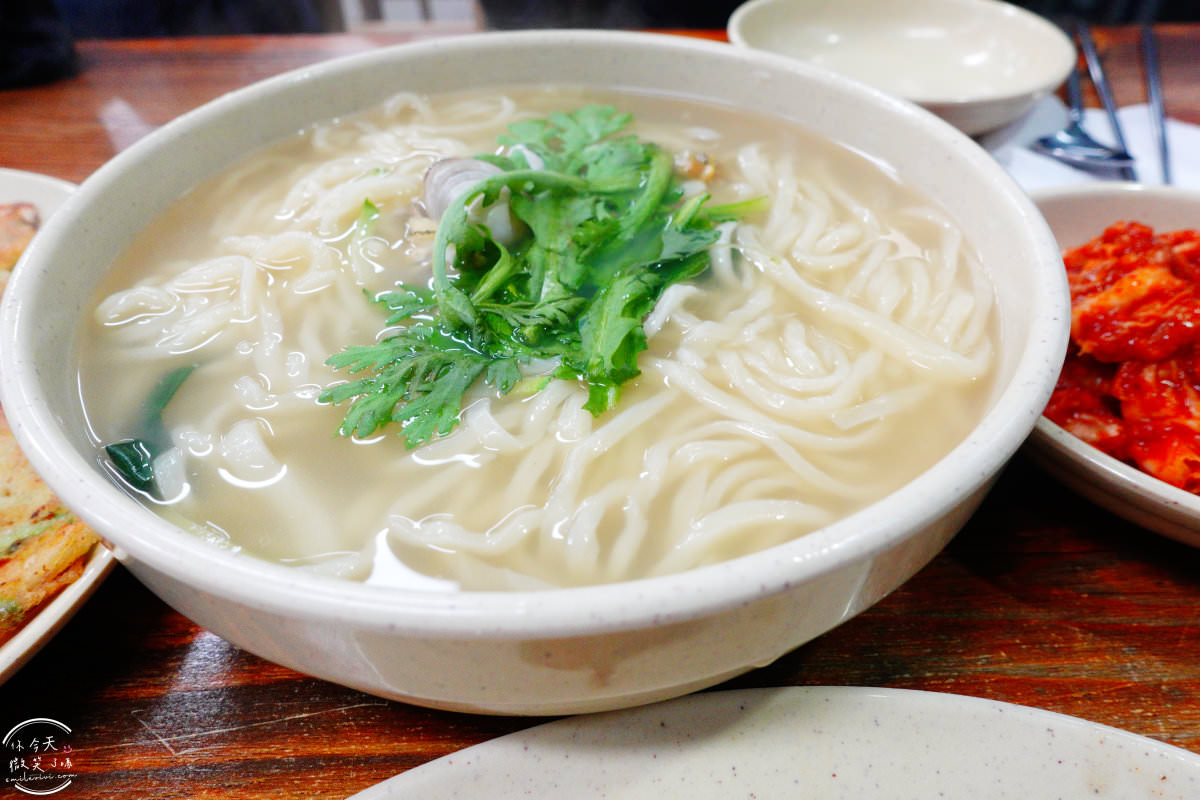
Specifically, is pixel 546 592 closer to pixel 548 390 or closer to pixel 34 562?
pixel 548 390

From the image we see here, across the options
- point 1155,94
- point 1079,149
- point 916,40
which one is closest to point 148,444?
point 1079,149

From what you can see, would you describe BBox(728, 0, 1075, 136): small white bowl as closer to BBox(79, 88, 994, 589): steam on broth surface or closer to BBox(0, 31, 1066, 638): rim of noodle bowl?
BBox(79, 88, 994, 589): steam on broth surface

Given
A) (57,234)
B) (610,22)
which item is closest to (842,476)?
(57,234)

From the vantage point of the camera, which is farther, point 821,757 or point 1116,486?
point 1116,486

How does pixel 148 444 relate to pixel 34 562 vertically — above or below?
above

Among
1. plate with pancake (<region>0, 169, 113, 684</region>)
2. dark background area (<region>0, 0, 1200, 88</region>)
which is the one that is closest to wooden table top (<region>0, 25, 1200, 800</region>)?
plate with pancake (<region>0, 169, 113, 684</region>)

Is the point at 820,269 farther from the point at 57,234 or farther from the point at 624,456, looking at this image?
the point at 57,234

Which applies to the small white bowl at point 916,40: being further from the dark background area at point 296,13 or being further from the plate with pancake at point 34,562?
the plate with pancake at point 34,562
